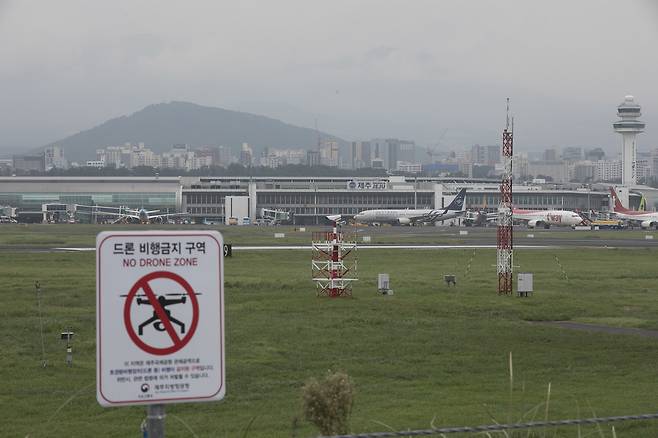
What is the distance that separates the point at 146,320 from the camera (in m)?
5.32

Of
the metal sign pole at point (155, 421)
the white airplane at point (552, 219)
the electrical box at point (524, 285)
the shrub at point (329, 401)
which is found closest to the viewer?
the metal sign pole at point (155, 421)

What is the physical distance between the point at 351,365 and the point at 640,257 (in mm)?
56596

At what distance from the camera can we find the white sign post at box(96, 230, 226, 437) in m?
5.28

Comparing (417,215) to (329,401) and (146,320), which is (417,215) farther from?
(146,320)

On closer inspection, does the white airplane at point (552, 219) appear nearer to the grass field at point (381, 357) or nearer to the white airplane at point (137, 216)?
the white airplane at point (137, 216)

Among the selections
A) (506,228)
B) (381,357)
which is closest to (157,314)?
(381,357)

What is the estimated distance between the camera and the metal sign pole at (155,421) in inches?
204

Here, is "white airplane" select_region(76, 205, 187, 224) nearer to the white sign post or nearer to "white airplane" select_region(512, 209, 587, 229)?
"white airplane" select_region(512, 209, 587, 229)

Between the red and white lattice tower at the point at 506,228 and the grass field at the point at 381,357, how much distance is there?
125 centimetres

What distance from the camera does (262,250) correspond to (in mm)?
81500

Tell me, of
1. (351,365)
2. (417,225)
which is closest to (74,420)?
(351,365)

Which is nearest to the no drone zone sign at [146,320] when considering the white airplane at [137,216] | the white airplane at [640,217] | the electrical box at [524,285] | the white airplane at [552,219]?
the electrical box at [524,285]

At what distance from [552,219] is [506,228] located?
11395 cm

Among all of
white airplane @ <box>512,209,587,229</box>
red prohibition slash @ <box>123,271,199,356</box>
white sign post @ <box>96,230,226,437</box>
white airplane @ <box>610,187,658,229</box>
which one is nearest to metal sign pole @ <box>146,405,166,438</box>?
white sign post @ <box>96,230,226,437</box>
